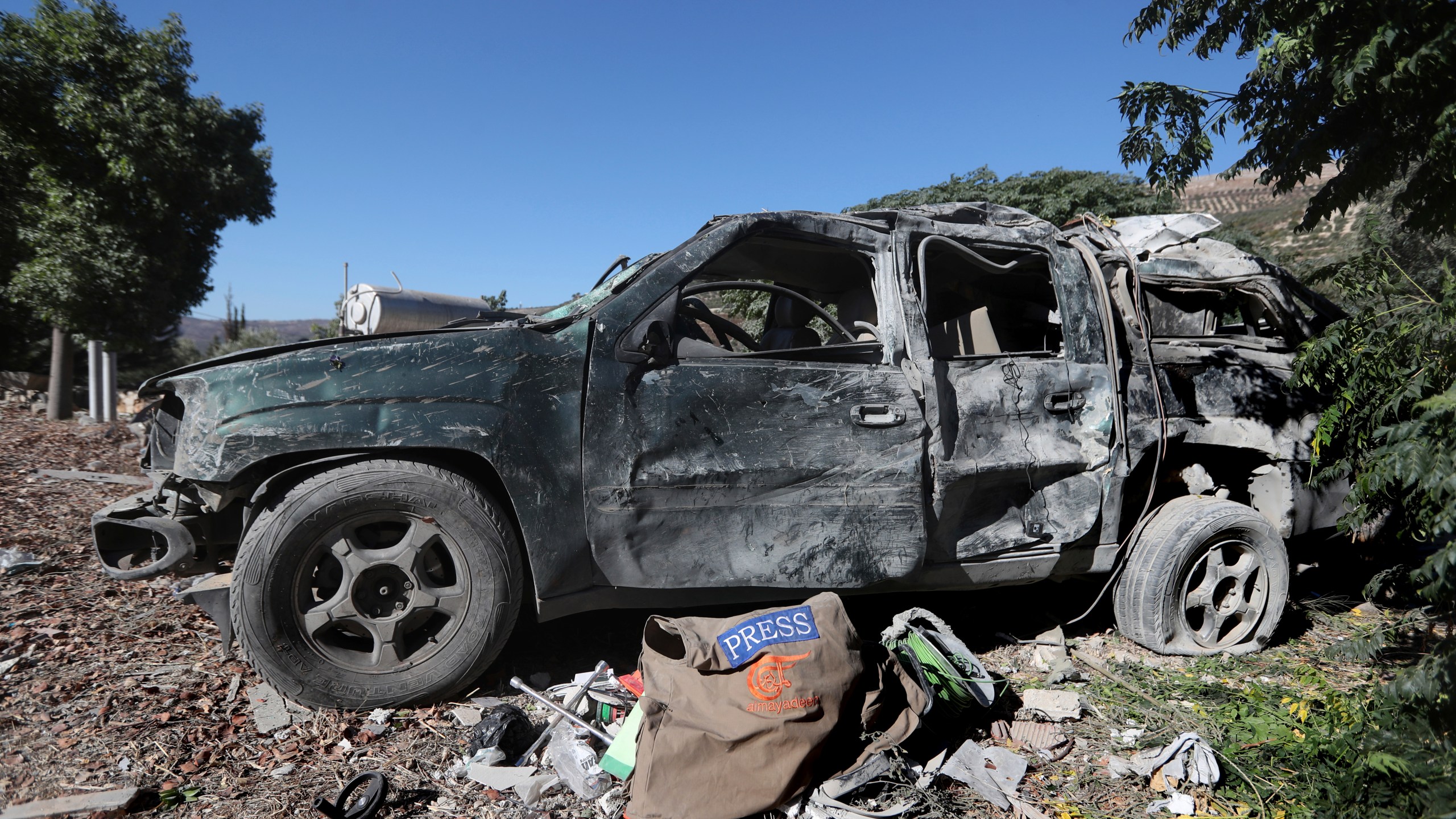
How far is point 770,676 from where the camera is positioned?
7.97 ft

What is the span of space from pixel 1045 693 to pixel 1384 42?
3.55 metres

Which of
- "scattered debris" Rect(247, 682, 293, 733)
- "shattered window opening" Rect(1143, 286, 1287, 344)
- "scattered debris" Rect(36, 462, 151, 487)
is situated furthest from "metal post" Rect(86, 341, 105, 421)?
"shattered window opening" Rect(1143, 286, 1287, 344)

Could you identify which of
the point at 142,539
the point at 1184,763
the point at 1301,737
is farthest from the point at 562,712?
the point at 1301,737

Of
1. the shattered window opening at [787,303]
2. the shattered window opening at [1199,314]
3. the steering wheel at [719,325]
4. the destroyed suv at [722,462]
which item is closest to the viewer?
the destroyed suv at [722,462]

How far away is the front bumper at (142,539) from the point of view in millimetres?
2814

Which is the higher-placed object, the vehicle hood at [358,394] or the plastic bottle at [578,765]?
the vehicle hood at [358,394]

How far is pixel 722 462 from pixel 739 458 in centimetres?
7

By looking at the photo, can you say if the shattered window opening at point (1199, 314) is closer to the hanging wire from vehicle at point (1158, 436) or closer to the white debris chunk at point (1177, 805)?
the hanging wire from vehicle at point (1158, 436)

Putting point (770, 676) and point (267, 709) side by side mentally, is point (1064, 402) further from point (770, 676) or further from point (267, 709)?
point (267, 709)

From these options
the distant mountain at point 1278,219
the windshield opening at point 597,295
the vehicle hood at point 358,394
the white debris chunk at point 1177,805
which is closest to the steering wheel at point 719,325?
the windshield opening at point 597,295

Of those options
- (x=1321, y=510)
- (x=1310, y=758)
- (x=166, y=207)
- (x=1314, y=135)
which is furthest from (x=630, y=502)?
(x=166, y=207)

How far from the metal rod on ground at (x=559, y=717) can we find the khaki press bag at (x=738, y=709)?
1.28 ft

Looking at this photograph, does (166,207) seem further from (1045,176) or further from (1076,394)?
(1045,176)

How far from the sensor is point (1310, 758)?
2.60 meters
